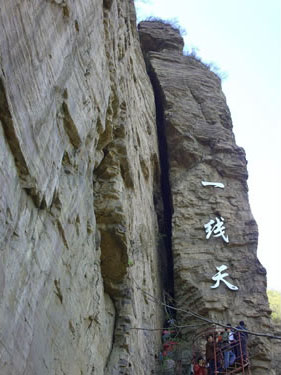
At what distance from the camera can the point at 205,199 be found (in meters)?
13.6

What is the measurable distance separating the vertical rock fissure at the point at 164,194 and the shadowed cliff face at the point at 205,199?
10cm

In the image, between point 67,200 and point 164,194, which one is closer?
point 67,200

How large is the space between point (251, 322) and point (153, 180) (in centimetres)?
456

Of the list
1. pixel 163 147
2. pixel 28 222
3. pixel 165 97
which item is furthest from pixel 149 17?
pixel 28 222

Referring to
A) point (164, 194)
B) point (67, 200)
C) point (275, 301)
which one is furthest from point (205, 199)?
point (275, 301)

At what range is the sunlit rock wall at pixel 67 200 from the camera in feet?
13.0

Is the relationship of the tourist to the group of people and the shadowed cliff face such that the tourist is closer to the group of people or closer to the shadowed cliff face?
the group of people

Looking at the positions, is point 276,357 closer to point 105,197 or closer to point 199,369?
point 199,369

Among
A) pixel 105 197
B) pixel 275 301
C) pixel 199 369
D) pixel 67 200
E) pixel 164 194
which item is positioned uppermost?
pixel 164 194

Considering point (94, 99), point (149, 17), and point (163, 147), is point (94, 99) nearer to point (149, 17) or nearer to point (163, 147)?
point (163, 147)

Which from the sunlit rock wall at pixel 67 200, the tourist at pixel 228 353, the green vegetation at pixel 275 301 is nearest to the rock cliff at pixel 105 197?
the sunlit rock wall at pixel 67 200

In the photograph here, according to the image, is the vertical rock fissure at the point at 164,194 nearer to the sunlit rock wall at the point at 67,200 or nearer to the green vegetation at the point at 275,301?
the sunlit rock wall at the point at 67,200

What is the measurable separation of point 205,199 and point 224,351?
4.92m

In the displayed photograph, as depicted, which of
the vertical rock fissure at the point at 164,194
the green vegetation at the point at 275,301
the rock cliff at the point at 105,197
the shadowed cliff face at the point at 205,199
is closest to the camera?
the rock cliff at the point at 105,197
